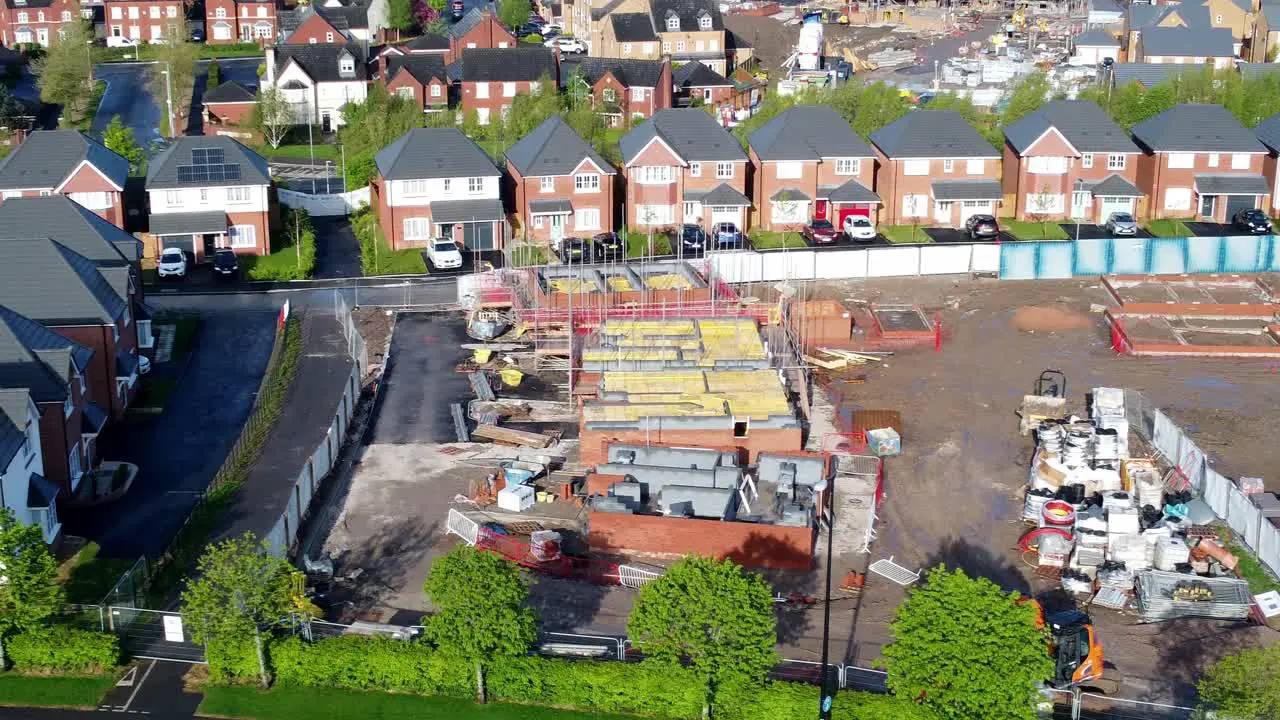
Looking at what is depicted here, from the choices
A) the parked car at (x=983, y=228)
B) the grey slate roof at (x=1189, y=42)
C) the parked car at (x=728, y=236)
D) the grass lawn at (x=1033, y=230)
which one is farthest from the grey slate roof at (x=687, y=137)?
the grey slate roof at (x=1189, y=42)

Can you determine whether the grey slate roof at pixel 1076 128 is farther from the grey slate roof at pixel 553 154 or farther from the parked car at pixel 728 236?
the grey slate roof at pixel 553 154

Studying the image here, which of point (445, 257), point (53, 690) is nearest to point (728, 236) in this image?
point (445, 257)

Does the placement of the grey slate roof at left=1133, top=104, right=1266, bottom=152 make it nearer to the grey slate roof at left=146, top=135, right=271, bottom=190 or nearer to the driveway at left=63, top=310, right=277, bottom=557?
the grey slate roof at left=146, top=135, right=271, bottom=190

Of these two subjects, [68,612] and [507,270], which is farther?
[507,270]

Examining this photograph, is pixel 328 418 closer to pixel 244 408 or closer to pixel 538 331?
pixel 244 408

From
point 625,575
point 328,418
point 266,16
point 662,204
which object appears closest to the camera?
point 625,575

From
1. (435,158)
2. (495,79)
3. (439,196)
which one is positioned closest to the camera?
(439,196)

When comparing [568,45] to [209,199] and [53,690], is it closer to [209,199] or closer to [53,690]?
[209,199]

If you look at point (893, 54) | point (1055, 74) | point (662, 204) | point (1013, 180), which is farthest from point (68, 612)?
point (893, 54)
